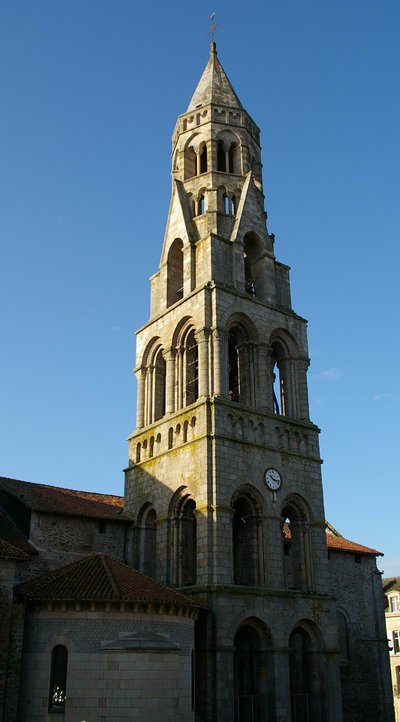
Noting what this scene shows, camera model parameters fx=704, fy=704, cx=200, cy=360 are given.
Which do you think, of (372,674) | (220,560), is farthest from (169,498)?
(372,674)

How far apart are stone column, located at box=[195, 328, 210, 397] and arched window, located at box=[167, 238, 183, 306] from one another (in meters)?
4.54

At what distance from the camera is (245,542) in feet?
93.4

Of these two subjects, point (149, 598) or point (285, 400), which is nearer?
point (149, 598)

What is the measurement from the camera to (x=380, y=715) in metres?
34.5

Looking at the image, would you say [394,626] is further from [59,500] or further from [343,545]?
[59,500]

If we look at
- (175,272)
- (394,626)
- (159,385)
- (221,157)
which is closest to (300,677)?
(159,385)

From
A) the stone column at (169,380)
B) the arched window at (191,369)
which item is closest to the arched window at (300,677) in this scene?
the stone column at (169,380)

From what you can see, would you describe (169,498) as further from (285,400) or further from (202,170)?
(202,170)

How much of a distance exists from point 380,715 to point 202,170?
28.3 metres

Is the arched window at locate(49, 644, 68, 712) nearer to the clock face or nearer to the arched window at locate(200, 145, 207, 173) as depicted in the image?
the clock face

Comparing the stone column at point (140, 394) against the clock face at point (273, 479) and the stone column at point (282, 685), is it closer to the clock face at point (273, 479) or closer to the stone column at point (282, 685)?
the clock face at point (273, 479)

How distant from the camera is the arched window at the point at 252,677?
2514cm

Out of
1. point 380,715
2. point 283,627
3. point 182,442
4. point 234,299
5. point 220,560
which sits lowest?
point 380,715

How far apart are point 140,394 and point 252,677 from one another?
13.1 meters
